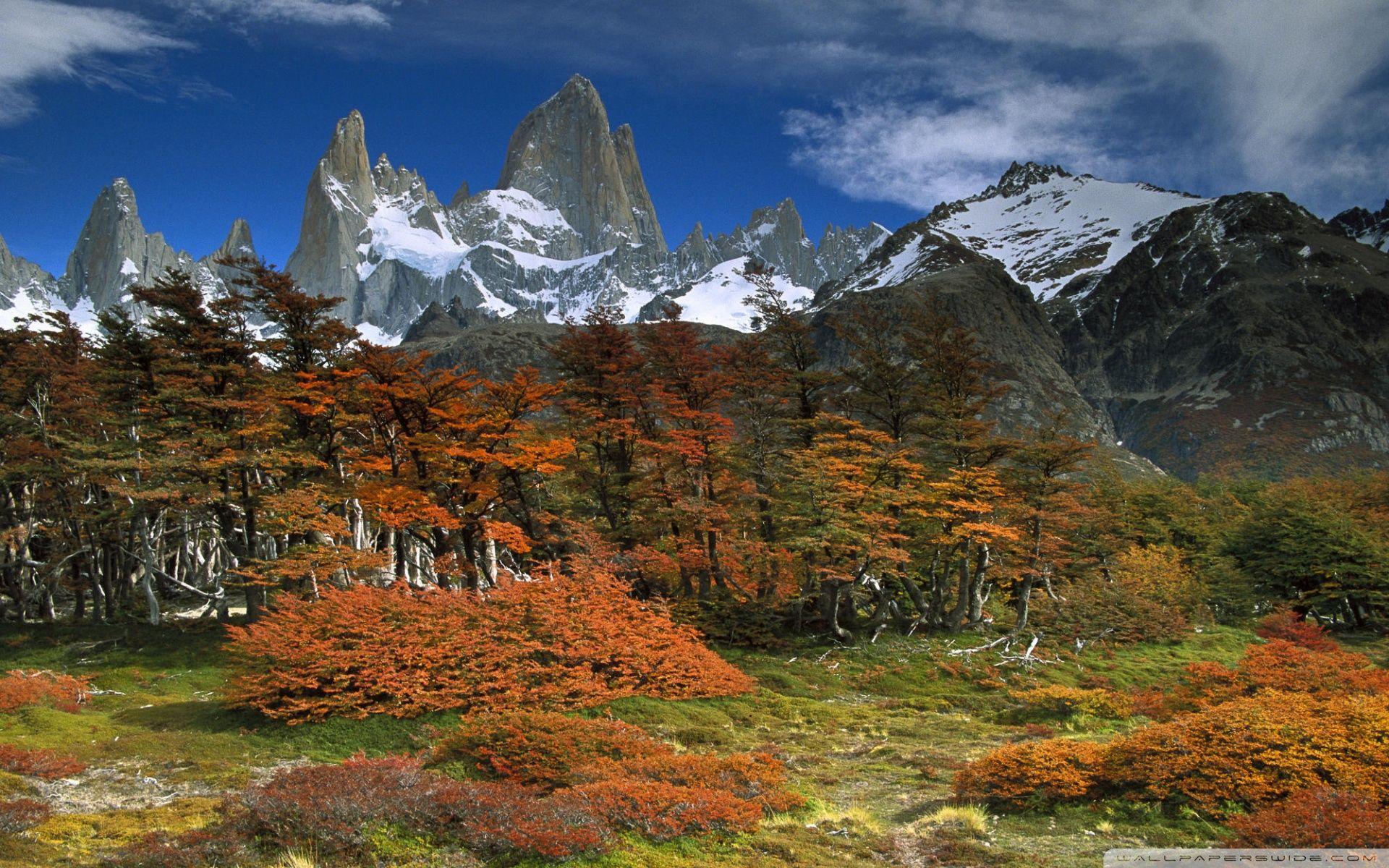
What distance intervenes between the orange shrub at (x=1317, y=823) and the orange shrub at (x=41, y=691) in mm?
24437

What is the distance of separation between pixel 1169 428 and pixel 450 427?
213 metres

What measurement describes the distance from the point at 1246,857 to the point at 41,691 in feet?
83.4

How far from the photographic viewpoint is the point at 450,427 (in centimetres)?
2603

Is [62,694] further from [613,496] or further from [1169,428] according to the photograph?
[1169,428]

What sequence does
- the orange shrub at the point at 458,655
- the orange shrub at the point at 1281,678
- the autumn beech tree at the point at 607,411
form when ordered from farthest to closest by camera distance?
1. the autumn beech tree at the point at 607,411
2. the orange shrub at the point at 458,655
3. the orange shrub at the point at 1281,678

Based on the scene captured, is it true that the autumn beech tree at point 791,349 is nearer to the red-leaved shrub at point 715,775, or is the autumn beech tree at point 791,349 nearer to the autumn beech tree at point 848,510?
the autumn beech tree at point 848,510

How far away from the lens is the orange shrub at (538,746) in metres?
13.0

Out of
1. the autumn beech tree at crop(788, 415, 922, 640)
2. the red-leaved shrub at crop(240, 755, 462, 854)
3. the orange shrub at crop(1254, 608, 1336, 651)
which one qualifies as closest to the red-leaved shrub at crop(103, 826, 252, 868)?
the red-leaved shrub at crop(240, 755, 462, 854)

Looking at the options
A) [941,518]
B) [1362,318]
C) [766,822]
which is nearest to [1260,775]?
[766,822]

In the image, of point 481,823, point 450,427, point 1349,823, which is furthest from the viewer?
point 450,427

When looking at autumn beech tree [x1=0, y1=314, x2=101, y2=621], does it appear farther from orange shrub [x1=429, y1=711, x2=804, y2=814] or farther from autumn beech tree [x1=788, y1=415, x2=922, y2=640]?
autumn beech tree [x1=788, y1=415, x2=922, y2=640]

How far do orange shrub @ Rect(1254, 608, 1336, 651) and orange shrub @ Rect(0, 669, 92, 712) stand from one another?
41455 mm

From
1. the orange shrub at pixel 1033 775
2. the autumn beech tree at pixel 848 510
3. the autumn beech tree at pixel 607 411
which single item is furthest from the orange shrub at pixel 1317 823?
the autumn beech tree at pixel 607 411

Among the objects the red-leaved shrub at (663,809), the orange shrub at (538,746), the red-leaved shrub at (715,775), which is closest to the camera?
the red-leaved shrub at (663,809)
